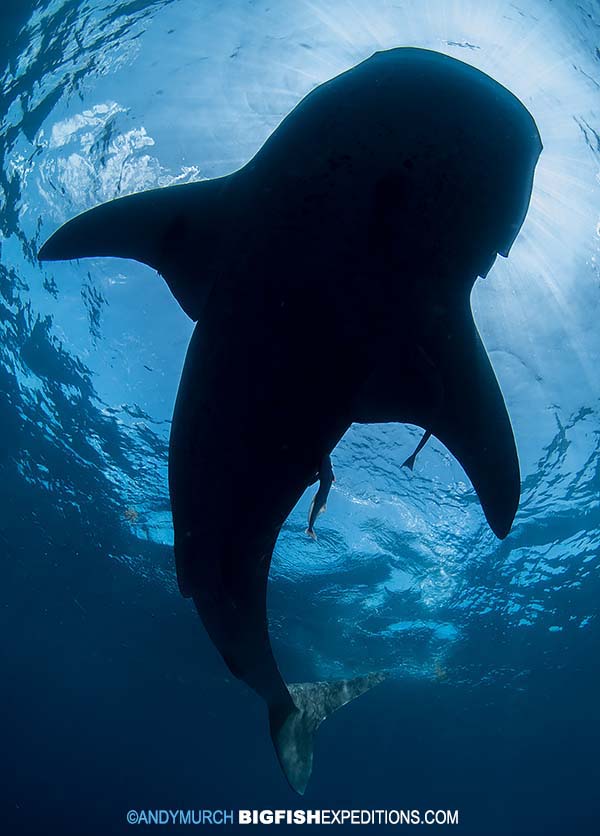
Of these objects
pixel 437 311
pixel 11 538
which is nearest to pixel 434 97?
pixel 437 311

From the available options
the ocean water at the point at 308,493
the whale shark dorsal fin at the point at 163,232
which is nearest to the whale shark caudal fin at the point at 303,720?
the whale shark dorsal fin at the point at 163,232

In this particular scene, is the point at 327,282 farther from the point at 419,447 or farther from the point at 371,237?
the point at 419,447

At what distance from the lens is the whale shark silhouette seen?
2613mm

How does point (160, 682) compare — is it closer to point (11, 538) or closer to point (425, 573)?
point (11, 538)

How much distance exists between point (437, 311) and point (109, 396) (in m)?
13.6

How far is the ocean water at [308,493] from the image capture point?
306 inches

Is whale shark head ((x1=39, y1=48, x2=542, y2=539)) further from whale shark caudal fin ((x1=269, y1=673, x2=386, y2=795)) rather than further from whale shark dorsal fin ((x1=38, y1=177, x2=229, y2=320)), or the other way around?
whale shark caudal fin ((x1=269, y1=673, x2=386, y2=795))

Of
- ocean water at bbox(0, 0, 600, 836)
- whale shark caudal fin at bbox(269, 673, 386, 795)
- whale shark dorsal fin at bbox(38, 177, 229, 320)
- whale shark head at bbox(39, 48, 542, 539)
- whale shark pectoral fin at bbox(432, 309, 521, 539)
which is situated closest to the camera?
whale shark head at bbox(39, 48, 542, 539)

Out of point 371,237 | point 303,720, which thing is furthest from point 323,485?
point 303,720

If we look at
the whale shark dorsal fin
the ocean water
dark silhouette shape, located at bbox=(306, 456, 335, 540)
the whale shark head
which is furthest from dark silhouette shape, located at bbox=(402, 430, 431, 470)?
the ocean water

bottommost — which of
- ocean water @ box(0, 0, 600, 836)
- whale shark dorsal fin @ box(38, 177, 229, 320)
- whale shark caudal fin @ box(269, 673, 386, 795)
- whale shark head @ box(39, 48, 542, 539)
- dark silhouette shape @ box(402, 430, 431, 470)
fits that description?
whale shark caudal fin @ box(269, 673, 386, 795)

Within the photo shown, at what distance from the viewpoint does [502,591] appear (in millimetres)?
20531

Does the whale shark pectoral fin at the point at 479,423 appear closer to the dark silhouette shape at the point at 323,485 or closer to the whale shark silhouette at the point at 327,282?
the whale shark silhouette at the point at 327,282

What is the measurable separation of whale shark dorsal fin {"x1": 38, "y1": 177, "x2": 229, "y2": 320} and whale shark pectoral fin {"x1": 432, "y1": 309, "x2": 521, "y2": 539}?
158 centimetres
